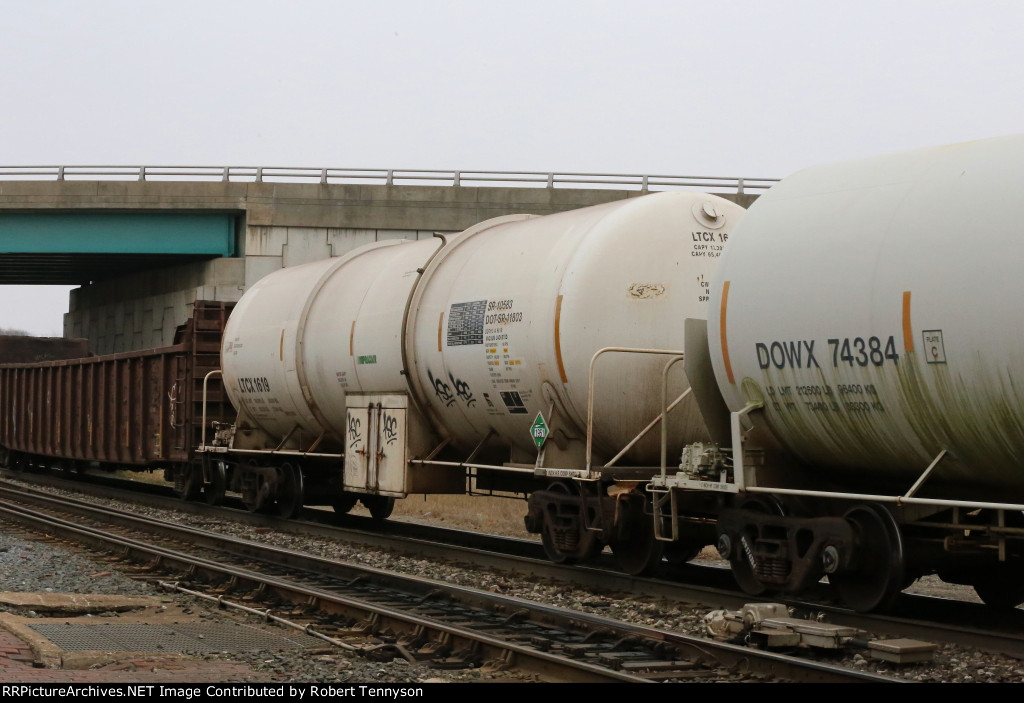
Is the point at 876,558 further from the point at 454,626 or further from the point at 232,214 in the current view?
the point at 232,214

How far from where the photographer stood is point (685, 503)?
448 inches

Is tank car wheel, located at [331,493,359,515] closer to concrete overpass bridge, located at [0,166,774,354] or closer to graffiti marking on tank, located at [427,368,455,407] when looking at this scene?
graffiti marking on tank, located at [427,368,455,407]

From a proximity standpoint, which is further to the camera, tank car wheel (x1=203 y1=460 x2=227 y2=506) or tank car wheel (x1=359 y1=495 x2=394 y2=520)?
tank car wheel (x1=203 y1=460 x2=227 y2=506)

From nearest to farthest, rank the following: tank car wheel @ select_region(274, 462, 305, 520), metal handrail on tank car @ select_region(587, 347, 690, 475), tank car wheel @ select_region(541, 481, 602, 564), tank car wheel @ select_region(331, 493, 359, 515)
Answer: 1. metal handrail on tank car @ select_region(587, 347, 690, 475)
2. tank car wheel @ select_region(541, 481, 602, 564)
3. tank car wheel @ select_region(274, 462, 305, 520)
4. tank car wheel @ select_region(331, 493, 359, 515)

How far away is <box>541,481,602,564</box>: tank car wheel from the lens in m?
11.8

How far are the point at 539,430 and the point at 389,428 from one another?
9.47 feet

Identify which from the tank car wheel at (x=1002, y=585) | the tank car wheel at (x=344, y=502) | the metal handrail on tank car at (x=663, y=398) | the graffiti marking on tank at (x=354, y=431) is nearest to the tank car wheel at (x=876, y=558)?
the tank car wheel at (x=1002, y=585)

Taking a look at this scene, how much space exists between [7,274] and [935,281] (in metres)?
45.7

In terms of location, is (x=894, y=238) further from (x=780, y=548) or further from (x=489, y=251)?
(x=489, y=251)

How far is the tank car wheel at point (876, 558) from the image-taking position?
8.83 metres

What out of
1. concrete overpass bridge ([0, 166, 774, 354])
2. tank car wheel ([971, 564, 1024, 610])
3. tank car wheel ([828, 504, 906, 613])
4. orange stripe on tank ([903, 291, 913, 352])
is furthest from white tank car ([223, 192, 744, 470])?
concrete overpass bridge ([0, 166, 774, 354])

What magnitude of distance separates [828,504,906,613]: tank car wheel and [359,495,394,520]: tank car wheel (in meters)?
10.6

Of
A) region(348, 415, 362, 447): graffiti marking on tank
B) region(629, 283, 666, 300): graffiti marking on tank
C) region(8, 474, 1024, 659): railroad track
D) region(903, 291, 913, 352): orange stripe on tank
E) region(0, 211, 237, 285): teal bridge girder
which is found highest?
region(0, 211, 237, 285): teal bridge girder
